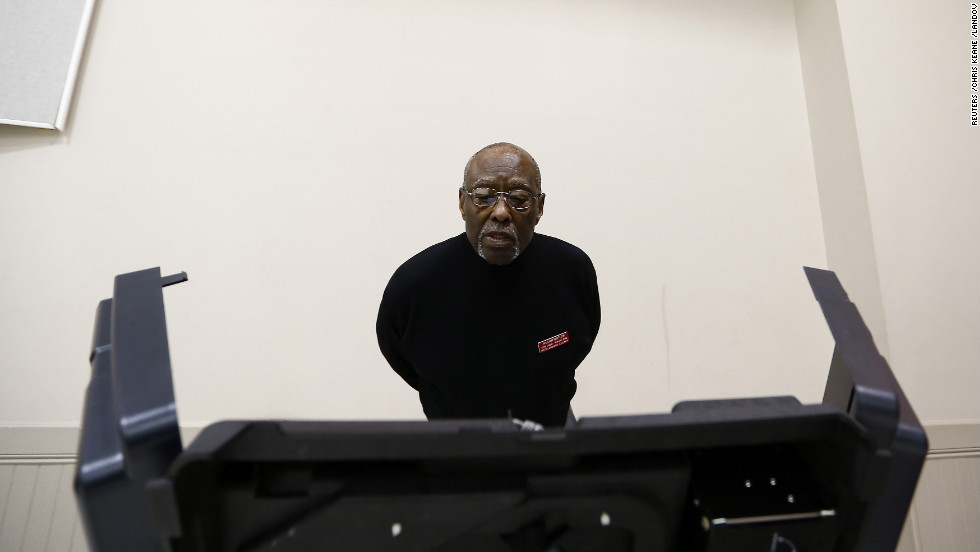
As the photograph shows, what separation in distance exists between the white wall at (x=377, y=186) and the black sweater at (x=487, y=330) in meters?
0.81

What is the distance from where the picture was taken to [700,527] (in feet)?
1.64

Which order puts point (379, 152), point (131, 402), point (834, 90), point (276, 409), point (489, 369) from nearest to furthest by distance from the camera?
point (131, 402) < point (489, 369) < point (276, 409) < point (379, 152) < point (834, 90)

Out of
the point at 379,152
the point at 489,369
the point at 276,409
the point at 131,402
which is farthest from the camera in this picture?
the point at 379,152

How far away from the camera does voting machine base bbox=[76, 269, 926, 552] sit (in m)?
0.43

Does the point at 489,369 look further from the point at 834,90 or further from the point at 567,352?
the point at 834,90

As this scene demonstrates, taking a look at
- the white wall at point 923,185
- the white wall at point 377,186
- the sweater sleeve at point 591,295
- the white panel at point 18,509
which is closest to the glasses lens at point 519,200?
the sweater sleeve at point 591,295

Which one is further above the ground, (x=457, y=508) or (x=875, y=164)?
(x=875, y=164)

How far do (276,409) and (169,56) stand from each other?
1.38 meters

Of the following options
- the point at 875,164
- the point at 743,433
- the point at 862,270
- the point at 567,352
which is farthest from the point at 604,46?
the point at 743,433

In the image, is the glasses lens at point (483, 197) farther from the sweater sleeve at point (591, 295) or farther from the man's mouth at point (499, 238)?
the sweater sleeve at point (591, 295)

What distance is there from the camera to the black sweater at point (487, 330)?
1.29 m

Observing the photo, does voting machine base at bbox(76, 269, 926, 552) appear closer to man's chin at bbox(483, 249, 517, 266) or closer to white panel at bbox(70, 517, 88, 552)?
man's chin at bbox(483, 249, 517, 266)

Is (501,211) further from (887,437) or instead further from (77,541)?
(77,541)

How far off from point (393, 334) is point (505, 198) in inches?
17.9
